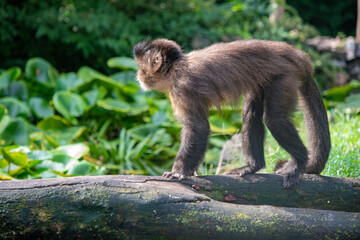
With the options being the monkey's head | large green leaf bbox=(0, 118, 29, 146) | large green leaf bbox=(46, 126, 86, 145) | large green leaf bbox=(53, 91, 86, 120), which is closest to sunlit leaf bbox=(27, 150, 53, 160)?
large green leaf bbox=(0, 118, 29, 146)

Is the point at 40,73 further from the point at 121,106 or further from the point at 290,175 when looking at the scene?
the point at 290,175

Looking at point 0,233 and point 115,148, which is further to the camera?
point 115,148

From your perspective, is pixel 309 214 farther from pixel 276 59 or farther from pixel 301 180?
pixel 276 59

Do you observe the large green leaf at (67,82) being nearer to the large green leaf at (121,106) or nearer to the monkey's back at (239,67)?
the large green leaf at (121,106)

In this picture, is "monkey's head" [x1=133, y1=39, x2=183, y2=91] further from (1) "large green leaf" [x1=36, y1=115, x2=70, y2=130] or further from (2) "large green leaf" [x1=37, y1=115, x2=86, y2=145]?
(1) "large green leaf" [x1=36, y1=115, x2=70, y2=130]

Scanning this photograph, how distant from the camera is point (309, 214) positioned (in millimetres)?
3209

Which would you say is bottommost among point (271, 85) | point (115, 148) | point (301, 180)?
point (115, 148)

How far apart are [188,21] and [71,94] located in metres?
3.92

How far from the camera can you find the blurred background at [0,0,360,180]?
242 inches

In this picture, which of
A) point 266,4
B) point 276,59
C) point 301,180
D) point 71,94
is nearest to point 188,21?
point 266,4

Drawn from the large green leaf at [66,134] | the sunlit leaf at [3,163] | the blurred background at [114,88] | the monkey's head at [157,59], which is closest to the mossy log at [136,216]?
the monkey's head at [157,59]

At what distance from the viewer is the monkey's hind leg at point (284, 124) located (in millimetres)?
4098

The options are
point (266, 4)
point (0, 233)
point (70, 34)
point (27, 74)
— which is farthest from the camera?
point (266, 4)

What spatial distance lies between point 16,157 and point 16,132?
1655 millimetres
